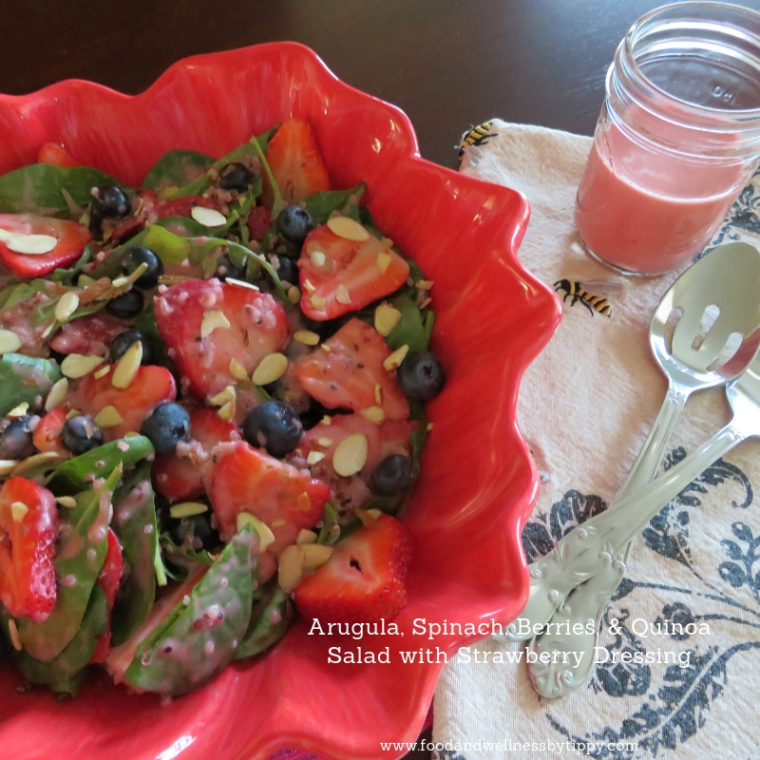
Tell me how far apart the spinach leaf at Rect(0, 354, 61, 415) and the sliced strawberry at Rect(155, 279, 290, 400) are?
13 cm

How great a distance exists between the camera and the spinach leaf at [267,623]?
2.15 feet

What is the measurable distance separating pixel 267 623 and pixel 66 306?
16.3 inches

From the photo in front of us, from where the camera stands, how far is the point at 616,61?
923mm

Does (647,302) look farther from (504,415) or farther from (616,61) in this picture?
(504,415)

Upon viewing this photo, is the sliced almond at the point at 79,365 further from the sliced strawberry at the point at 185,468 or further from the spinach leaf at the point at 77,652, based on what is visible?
the spinach leaf at the point at 77,652

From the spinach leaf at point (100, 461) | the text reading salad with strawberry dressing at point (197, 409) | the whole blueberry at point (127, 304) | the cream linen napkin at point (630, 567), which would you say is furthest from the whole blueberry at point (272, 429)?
the cream linen napkin at point (630, 567)

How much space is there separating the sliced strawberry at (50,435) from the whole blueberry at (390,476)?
0.31 meters

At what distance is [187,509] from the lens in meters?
0.69

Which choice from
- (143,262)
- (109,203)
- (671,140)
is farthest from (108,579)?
(671,140)

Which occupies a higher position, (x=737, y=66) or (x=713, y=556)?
(x=737, y=66)

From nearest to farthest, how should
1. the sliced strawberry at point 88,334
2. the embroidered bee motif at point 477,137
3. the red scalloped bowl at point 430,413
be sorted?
the red scalloped bowl at point 430,413, the sliced strawberry at point 88,334, the embroidered bee motif at point 477,137

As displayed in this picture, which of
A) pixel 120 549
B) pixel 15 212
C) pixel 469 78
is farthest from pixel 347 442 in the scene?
pixel 469 78

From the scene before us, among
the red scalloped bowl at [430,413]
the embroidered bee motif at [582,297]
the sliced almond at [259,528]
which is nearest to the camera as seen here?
the red scalloped bowl at [430,413]

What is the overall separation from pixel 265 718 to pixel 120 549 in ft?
0.68
